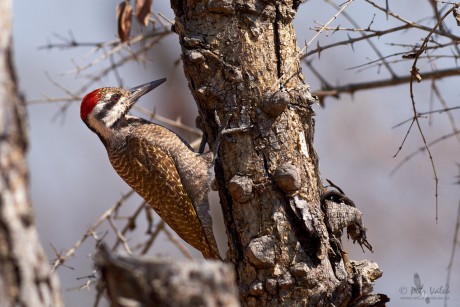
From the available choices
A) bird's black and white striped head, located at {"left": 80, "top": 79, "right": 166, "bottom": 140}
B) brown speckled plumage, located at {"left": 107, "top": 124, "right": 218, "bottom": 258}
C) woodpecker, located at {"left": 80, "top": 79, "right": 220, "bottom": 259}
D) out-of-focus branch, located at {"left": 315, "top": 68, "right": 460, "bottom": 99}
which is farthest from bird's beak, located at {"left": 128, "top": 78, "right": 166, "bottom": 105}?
→ out-of-focus branch, located at {"left": 315, "top": 68, "right": 460, "bottom": 99}

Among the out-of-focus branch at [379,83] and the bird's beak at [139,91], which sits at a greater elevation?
the out-of-focus branch at [379,83]

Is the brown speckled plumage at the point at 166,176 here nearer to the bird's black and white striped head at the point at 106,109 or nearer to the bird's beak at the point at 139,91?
the bird's black and white striped head at the point at 106,109

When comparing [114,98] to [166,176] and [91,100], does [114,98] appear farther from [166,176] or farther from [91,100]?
[166,176]

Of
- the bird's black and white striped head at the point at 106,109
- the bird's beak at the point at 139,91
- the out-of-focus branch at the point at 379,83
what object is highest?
the out-of-focus branch at the point at 379,83

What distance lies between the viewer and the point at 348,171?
9.92 metres

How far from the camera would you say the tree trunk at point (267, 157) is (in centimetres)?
316

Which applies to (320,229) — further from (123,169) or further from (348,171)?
(348,171)

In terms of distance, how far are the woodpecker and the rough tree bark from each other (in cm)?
314

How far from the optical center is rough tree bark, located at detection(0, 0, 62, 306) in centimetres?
150

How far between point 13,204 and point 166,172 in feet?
10.5

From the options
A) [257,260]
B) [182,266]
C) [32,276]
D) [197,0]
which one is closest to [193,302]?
[182,266]

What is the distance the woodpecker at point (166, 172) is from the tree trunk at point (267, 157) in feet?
4.26

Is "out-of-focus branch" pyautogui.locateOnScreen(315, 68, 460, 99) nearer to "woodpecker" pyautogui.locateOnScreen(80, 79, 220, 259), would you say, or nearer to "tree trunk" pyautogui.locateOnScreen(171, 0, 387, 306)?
"woodpecker" pyautogui.locateOnScreen(80, 79, 220, 259)

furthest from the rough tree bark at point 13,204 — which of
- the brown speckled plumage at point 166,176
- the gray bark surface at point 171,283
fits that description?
the brown speckled plumage at point 166,176
